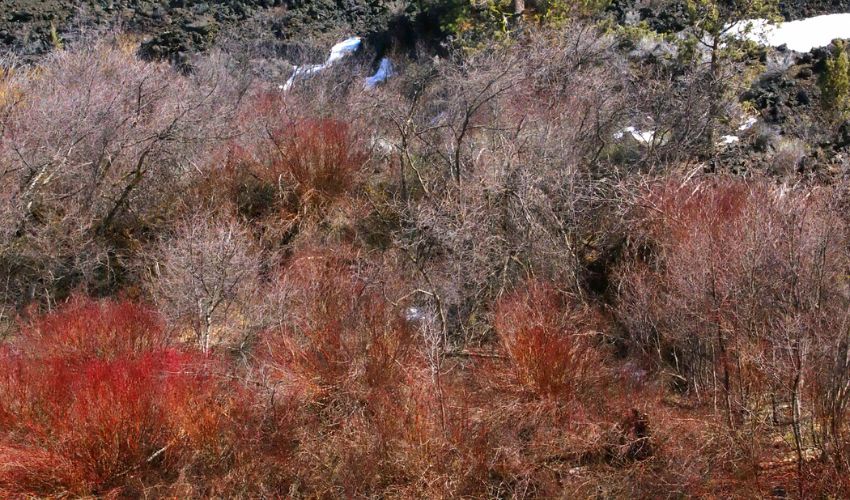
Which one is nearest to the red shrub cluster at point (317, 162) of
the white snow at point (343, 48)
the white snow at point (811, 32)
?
the white snow at point (343, 48)

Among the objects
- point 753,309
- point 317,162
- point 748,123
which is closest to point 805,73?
point 748,123

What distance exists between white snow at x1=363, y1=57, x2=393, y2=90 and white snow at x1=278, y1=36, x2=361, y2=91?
147 cm

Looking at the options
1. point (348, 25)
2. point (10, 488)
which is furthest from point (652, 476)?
point (348, 25)

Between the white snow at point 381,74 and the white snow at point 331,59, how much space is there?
1.47m

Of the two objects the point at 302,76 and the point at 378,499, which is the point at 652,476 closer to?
the point at 378,499

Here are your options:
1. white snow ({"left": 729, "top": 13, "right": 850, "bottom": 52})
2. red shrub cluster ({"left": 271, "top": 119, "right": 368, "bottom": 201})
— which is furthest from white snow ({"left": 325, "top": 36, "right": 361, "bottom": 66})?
white snow ({"left": 729, "top": 13, "right": 850, "bottom": 52})

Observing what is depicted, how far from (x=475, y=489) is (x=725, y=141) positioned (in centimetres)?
936

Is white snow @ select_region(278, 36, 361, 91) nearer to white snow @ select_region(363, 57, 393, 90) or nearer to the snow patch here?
white snow @ select_region(363, 57, 393, 90)

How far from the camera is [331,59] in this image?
23.1 metres

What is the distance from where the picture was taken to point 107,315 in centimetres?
835

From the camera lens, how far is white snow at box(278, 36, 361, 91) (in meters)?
21.1

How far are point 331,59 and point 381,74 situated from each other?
260 cm

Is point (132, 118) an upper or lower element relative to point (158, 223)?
upper

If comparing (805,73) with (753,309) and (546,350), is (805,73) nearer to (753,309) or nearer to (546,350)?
(753,309)
